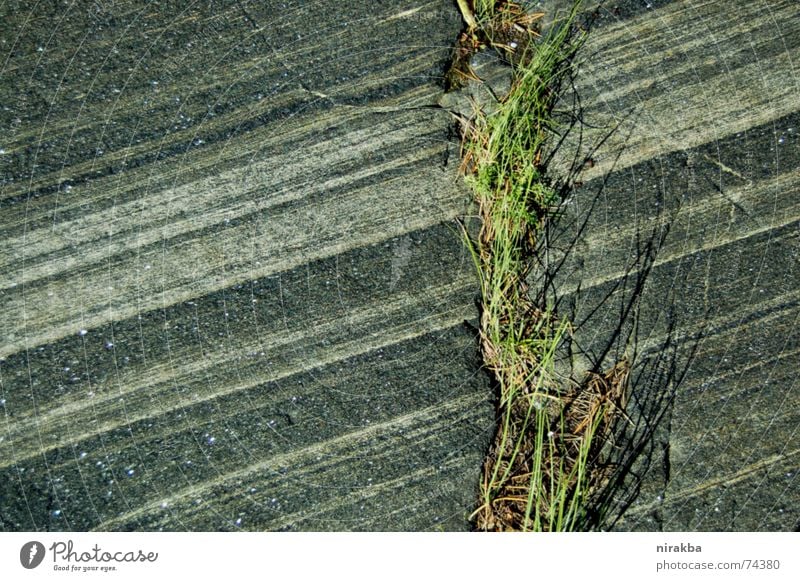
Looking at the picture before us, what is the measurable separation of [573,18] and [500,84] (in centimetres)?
33

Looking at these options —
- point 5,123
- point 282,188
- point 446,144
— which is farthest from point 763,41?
point 5,123

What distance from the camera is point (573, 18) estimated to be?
2.24m

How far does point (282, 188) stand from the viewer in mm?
2213

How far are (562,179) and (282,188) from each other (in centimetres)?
91

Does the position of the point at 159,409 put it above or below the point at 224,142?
below

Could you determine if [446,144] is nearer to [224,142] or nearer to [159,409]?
[224,142]

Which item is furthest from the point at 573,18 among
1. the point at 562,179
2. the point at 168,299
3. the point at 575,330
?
the point at 168,299

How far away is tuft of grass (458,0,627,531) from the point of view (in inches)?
83.9

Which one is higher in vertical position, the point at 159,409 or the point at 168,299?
the point at 168,299

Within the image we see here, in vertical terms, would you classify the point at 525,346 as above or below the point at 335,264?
below

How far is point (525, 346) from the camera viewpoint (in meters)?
2.14

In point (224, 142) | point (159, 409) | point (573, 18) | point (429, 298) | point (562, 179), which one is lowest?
point (159, 409)

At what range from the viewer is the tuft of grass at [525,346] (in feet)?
6.99

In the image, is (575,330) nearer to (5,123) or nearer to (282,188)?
(282,188)
